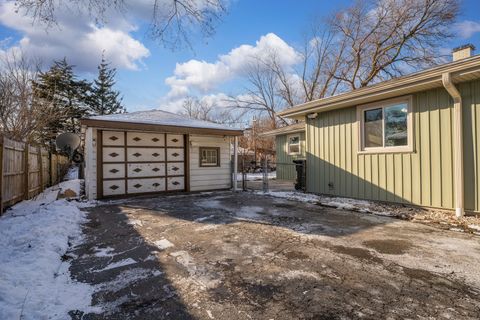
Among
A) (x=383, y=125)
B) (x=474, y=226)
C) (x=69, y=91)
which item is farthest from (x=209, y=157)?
(x=69, y=91)

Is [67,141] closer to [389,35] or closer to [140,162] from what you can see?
[140,162]

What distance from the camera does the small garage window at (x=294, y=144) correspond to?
12.9 m

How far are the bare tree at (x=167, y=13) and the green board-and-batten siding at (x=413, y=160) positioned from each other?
15.3 ft

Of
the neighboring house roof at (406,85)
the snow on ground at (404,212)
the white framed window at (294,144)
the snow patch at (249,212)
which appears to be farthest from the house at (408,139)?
the white framed window at (294,144)

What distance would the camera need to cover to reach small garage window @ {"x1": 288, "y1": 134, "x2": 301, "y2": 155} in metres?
12.9

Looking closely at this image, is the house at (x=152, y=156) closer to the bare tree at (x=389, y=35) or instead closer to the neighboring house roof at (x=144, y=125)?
the neighboring house roof at (x=144, y=125)

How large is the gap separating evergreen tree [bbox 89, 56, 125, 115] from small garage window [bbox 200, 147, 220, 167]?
21491 mm

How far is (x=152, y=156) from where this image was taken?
27.6 feet

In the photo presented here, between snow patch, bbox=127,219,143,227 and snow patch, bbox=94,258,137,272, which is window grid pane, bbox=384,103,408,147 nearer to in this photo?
snow patch, bbox=127,219,143,227

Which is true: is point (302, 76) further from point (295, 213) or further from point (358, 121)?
point (295, 213)

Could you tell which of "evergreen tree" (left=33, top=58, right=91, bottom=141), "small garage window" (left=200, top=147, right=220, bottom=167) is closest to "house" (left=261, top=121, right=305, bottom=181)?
"small garage window" (left=200, top=147, right=220, bottom=167)

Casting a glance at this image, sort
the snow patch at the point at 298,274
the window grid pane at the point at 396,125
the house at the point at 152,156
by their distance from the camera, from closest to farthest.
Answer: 1. the snow patch at the point at 298,274
2. the window grid pane at the point at 396,125
3. the house at the point at 152,156

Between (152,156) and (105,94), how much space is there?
2300cm

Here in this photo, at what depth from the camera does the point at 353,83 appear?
20.2 meters
